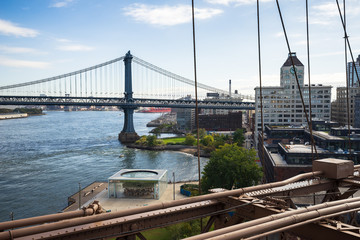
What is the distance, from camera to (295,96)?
58.7m

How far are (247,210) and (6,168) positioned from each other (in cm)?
4070

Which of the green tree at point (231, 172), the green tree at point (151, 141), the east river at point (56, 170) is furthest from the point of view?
the green tree at point (151, 141)

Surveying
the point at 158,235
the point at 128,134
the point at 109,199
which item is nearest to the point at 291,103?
the point at 128,134

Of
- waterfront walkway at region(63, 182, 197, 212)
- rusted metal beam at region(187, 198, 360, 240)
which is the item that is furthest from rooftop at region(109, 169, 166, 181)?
rusted metal beam at region(187, 198, 360, 240)

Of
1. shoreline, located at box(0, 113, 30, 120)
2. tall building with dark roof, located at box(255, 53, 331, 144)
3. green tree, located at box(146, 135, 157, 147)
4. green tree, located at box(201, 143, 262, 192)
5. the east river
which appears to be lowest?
the east river

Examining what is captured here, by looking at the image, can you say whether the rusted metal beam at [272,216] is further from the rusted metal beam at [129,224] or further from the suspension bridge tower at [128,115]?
A: the suspension bridge tower at [128,115]

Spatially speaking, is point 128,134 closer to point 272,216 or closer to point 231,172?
point 231,172

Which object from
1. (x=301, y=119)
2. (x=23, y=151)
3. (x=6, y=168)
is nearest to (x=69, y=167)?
(x=6, y=168)

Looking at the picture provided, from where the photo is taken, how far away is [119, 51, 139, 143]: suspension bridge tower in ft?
226

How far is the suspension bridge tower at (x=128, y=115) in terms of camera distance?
68938 millimetres

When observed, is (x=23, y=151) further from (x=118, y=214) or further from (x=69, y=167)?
(x=118, y=214)

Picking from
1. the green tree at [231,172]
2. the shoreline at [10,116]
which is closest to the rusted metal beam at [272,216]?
the green tree at [231,172]

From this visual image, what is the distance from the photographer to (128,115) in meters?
72.8

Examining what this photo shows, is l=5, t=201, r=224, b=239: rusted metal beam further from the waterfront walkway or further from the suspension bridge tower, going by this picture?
the suspension bridge tower
